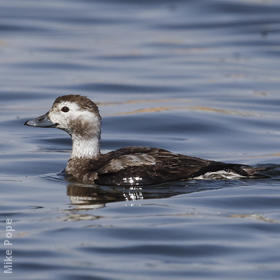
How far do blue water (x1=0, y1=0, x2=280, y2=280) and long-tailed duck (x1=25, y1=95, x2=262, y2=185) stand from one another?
0.58ft

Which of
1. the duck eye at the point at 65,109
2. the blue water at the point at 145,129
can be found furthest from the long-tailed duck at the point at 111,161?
the blue water at the point at 145,129

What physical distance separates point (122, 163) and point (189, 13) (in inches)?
649

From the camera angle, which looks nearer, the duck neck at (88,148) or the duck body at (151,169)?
the duck body at (151,169)

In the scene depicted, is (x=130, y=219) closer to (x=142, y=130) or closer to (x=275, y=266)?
(x=275, y=266)

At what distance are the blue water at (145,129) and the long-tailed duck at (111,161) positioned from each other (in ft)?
0.58

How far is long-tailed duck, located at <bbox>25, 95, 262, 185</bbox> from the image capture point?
1343 cm

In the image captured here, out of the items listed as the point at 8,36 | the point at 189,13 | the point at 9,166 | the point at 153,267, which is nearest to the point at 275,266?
the point at 153,267

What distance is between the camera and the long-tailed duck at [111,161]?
13430 millimetres

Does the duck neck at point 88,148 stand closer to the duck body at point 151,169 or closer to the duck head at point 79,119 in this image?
the duck head at point 79,119

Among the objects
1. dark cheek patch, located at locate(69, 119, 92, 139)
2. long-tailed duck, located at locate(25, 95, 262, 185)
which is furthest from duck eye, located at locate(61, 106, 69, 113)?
dark cheek patch, located at locate(69, 119, 92, 139)

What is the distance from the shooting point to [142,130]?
59.2 feet

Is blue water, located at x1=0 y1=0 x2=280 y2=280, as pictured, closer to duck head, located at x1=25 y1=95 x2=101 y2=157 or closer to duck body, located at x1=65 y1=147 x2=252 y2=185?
duck body, located at x1=65 y1=147 x2=252 y2=185

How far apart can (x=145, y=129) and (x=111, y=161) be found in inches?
179

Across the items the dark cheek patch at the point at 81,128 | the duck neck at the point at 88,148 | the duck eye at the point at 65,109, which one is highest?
the duck eye at the point at 65,109
